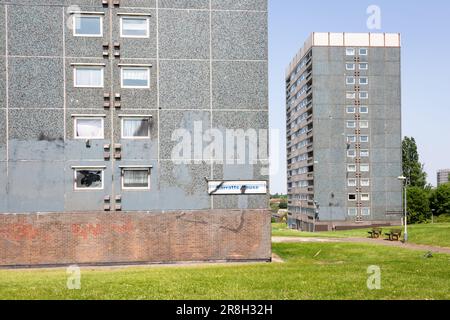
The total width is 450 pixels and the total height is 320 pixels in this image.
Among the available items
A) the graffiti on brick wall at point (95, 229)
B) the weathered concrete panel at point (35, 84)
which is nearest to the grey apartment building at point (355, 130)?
the graffiti on brick wall at point (95, 229)

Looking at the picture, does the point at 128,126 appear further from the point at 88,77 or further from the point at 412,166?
the point at 412,166

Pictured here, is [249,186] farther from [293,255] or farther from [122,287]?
[122,287]

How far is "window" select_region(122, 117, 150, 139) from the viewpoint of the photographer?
26.0 m

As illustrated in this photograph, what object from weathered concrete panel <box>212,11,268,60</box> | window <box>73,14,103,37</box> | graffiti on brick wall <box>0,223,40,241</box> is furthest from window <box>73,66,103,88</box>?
graffiti on brick wall <box>0,223,40,241</box>

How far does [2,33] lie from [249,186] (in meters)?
17.2

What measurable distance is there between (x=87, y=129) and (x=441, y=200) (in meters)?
97.9

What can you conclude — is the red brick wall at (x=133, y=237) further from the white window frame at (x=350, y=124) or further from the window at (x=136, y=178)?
the white window frame at (x=350, y=124)

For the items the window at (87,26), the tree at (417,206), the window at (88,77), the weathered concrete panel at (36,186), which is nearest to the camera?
the weathered concrete panel at (36,186)

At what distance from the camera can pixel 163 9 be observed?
26.4 metres

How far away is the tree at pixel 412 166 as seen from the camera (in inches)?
4274

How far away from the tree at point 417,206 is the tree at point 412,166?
27.4ft

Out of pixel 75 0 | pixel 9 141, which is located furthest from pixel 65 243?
pixel 75 0

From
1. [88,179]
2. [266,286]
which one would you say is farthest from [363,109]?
[266,286]

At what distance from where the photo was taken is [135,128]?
26078 mm
